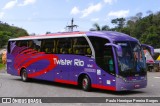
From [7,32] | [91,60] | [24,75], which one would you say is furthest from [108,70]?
[7,32]

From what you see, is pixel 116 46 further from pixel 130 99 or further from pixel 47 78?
pixel 47 78

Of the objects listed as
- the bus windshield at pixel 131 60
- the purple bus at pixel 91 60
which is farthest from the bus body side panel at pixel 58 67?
the bus windshield at pixel 131 60

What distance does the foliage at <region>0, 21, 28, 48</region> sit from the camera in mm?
119600

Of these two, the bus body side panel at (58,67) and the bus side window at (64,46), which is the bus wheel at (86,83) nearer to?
the bus body side panel at (58,67)

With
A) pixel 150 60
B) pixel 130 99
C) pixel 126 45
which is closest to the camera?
pixel 130 99

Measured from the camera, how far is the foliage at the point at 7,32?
120 meters

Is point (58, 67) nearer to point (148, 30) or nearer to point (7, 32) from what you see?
point (148, 30)

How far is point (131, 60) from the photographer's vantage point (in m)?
16.8

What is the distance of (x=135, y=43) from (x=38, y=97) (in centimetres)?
527

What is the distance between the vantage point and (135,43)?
1759 cm

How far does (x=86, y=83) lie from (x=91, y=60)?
1.24 meters

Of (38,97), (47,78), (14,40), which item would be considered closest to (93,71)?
(38,97)

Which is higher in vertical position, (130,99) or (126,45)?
(126,45)

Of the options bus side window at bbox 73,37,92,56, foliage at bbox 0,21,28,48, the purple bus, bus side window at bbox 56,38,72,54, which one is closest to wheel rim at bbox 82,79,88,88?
the purple bus
